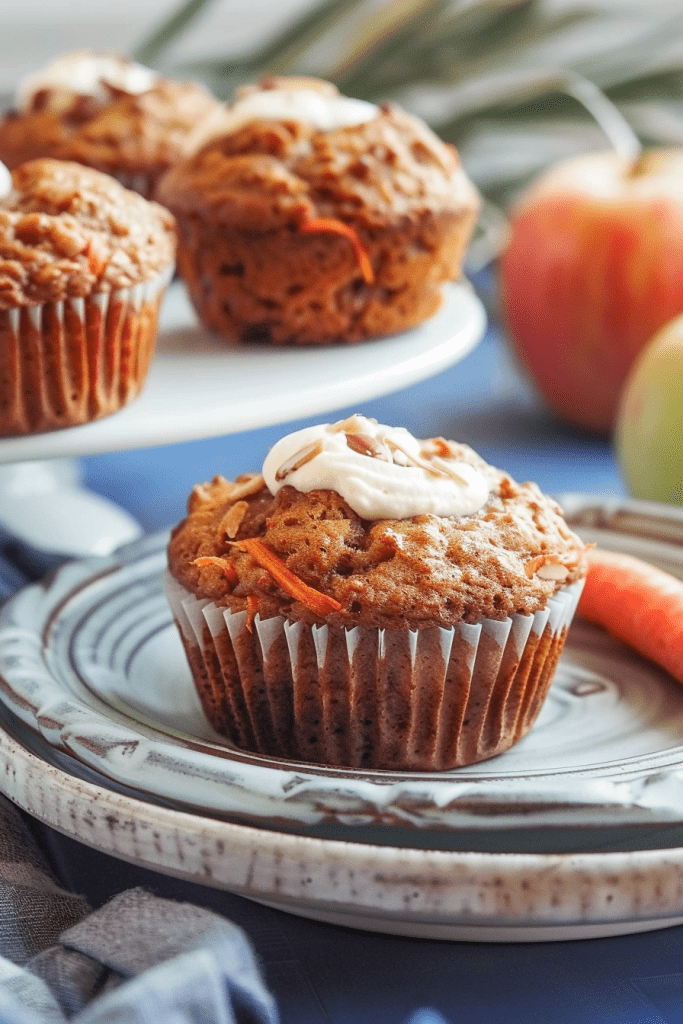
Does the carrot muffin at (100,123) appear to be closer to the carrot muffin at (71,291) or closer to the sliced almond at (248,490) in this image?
the carrot muffin at (71,291)

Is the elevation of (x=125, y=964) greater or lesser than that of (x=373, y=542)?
lesser

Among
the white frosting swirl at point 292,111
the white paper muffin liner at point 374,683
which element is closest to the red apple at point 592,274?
the white frosting swirl at point 292,111

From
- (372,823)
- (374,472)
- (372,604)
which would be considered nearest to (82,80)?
(374,472)

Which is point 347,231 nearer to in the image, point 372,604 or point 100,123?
point 100,123

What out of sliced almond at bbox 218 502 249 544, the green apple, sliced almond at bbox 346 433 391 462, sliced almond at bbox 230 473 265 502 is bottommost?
the green apple

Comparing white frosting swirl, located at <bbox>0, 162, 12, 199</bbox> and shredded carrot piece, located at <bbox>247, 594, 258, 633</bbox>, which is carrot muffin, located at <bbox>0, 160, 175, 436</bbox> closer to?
white frosting swirl, located at <bbox>0, 162, 12, 199</bbox>

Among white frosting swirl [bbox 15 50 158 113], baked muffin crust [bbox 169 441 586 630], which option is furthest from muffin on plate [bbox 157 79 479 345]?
baked muffin crust [bbox 169 441 586 630]
